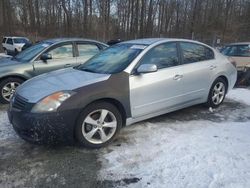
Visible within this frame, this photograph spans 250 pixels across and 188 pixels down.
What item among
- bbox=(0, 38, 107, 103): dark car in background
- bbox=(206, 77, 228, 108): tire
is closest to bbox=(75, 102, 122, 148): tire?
bbox=(206, 77, 228, 108): tire

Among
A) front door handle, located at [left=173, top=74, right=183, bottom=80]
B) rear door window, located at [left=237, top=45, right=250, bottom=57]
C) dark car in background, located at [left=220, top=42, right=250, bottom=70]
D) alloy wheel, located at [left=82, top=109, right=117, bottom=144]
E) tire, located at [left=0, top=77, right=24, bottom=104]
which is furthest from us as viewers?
rear door window, located at [left=237, top=45, right=250, bottom=57]

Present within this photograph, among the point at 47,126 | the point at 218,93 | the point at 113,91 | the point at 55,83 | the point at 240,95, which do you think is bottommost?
the point at 240,95

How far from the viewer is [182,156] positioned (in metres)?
3.67

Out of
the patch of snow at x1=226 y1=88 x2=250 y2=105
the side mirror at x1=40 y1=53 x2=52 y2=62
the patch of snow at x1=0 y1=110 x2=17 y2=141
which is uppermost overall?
the side mirror at x1=40 y1=53 x2=52 y2=62

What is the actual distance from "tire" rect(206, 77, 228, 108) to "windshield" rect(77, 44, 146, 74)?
198 cm

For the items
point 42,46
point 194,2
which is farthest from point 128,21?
point 42,46

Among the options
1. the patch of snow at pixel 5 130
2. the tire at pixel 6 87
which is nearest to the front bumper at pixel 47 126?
the patch of snow at pixel 5 130

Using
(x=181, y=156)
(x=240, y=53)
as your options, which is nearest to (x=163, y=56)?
(x=181, y=156)

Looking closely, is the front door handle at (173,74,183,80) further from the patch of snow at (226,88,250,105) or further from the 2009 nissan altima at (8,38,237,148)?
the patch of snow at (226,88,250,105)

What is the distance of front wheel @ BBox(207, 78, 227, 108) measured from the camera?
572 centimetres

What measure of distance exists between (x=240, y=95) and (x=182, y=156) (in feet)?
13.9

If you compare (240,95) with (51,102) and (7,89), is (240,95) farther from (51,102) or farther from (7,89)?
(7,89)

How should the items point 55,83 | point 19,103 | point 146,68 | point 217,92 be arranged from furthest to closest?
point 217,92 < point 146,68 < point 55,83 < point 19,103

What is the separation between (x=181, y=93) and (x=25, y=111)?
8.88 feet
